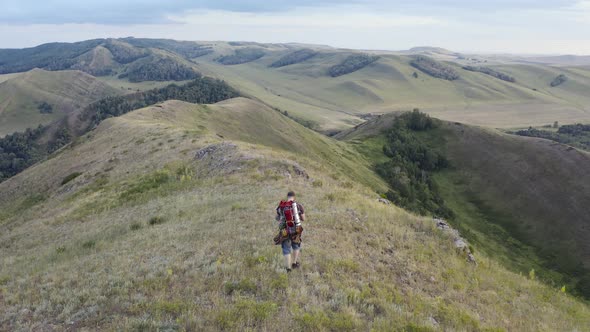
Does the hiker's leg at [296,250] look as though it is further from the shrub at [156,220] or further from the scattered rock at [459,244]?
the shrub at [156,220]

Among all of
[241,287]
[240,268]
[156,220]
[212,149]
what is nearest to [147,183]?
[212,149]

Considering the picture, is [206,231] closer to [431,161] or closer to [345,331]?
[345,331]

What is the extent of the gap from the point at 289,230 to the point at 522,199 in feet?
262

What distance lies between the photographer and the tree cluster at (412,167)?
7225cm

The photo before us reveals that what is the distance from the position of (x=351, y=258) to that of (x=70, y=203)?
28510mm

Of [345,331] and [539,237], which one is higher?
[345,331]

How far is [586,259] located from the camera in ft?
193

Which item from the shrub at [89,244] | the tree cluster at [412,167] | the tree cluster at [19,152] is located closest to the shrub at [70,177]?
the shrub at [89,244]

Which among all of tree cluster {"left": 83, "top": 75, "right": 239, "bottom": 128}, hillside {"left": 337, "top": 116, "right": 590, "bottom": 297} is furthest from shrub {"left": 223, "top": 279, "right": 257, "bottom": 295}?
tree cluster {"left": 83, "top": 75, "right": 239, "bottom": 128}

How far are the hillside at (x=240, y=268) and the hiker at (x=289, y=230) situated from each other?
1.84 feet

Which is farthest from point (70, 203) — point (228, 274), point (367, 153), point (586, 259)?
point (367, 153)

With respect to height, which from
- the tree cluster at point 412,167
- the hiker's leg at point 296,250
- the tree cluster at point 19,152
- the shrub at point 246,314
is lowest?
the tree cluster at point 19,152

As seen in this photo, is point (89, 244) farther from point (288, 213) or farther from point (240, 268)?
point (288, 213)

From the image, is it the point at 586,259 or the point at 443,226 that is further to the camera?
the point at 586,259
